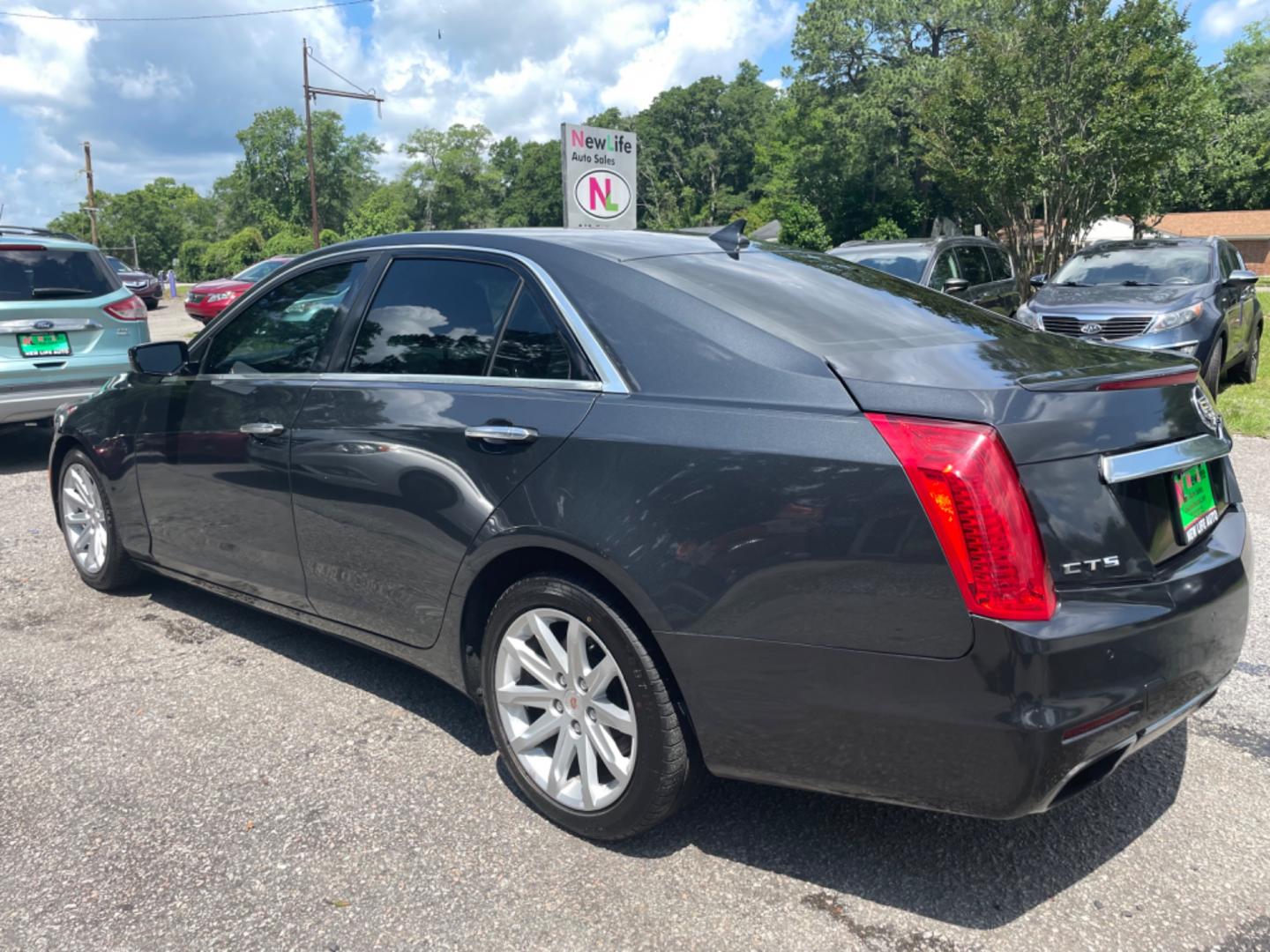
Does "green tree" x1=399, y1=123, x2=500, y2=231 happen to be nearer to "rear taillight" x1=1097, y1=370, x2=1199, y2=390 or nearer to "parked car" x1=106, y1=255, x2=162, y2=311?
"parked car" x1=106, y1=255, x2=162, y2=311

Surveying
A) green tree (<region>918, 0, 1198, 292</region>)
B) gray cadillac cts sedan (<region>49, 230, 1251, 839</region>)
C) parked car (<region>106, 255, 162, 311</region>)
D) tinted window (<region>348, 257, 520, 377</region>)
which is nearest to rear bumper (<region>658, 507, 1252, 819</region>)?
gray cadillac cts sedan (<region>49, 230, 1251, 839</region>)

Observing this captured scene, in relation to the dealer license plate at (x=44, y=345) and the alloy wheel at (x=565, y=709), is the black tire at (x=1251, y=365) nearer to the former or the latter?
the alloy wheel at (x=565, y=709)

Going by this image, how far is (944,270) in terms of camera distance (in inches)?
431

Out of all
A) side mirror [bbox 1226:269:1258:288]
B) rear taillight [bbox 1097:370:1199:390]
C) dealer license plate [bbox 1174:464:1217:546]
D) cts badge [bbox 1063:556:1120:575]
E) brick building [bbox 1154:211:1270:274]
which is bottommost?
cts badge [bbox 1063:556:1120:575]

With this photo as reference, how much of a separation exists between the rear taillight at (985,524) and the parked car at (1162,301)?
24.1ft

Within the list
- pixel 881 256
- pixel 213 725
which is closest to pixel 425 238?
pixel 213 725

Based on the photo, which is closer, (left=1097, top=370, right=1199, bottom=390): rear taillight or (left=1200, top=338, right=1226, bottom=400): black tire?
(left=1097, top=370, right=1199, bottom=390): rear taillight

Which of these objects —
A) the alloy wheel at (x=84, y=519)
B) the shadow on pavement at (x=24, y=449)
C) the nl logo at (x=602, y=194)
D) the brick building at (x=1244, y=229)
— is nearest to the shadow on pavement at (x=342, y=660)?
the alloy wheel at (x=84, y=519)

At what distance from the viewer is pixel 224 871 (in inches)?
109

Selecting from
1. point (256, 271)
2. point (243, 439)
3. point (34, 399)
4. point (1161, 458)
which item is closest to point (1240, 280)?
point (1161, 458)

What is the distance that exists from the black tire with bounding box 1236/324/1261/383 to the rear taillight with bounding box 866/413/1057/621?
1142 centimetres

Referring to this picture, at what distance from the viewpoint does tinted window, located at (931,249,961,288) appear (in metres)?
10.6

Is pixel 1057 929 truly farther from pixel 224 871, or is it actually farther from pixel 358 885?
pixel 224 871

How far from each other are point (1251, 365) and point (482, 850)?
1208cm
